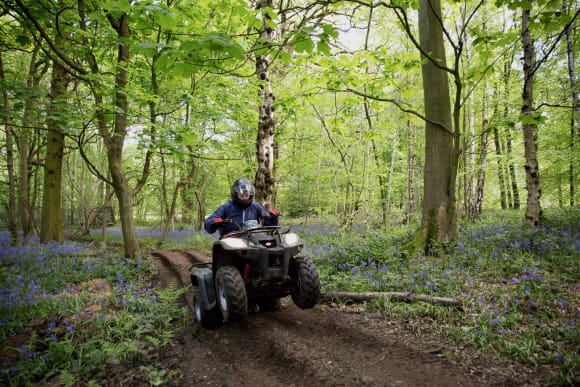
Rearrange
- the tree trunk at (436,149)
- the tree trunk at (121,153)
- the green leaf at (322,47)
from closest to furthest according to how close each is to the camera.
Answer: the green leaf at (322,47), the tree trunk at (436,149), the tree trunk at (121,153)

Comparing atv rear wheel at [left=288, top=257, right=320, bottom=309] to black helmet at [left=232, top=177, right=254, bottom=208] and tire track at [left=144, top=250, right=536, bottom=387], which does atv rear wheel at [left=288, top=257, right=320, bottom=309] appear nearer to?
Result: tire track at [left=144, top=250, right=536, bottom=387]

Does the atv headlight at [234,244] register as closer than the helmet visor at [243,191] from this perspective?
Yes

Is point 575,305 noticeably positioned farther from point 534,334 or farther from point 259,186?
point 259,186

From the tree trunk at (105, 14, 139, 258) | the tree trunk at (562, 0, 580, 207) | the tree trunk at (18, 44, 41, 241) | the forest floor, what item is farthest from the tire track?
the tree trunk at (18, 44, 41, 241)

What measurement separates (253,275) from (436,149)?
5042 mm

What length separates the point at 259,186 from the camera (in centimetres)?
802

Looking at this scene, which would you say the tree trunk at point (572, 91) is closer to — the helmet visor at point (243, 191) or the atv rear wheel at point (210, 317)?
the helmet visor at point (243, 191)

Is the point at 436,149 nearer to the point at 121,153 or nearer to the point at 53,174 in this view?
the point at 121,153

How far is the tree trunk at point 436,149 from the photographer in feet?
21.6

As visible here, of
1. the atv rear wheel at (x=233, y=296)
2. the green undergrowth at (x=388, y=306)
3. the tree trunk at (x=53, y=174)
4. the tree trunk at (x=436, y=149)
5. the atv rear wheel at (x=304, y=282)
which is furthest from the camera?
the tree trunk at (x=53, y=174)

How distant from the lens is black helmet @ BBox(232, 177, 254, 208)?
5.02m

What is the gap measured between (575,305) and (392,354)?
2553 millimetres

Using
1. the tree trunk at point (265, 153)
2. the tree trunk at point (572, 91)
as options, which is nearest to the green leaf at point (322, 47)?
the tree trunk at point (572, 91)

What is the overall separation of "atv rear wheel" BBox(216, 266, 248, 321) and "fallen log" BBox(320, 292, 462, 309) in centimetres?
206
